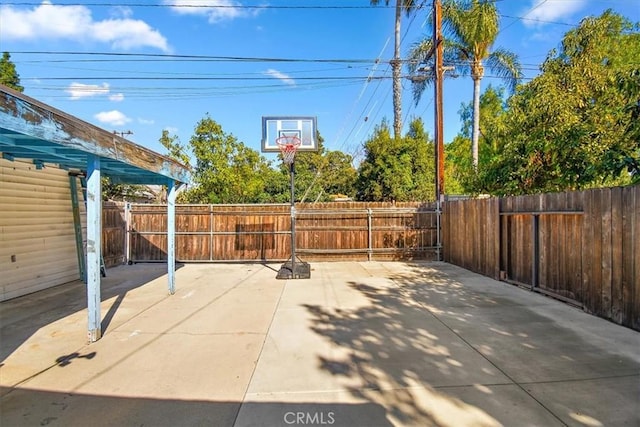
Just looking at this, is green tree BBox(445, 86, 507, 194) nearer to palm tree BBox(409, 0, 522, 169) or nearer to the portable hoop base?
palm tree BBox(409, 0, 522, 169)

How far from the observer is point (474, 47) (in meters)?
14.0

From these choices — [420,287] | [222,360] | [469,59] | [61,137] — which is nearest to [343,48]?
[469,59]

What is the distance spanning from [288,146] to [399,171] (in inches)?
378

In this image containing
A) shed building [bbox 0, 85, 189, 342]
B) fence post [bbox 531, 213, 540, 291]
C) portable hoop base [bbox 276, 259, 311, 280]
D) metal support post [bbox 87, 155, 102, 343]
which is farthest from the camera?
portable hoop base [bbox 276, 259, 311, 280]

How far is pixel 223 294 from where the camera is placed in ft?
20.5

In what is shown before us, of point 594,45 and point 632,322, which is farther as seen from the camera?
point 594,45

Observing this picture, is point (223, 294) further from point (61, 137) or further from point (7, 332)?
point (61, 137)

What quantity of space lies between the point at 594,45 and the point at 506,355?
320 inches

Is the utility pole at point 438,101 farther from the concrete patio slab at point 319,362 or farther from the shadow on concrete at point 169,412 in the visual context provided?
the shadow on concrete at point 169,412

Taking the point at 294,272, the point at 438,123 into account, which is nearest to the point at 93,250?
the point at 294,272

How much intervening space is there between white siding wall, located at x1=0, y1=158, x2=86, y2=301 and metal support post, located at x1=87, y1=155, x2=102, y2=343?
3.16 metres

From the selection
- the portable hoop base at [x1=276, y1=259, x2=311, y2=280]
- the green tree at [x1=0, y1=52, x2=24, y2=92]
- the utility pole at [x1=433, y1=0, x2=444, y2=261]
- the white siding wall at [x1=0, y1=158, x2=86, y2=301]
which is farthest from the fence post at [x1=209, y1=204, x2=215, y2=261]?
the green tree at [x1=0, y1=52, x2=24, y2=92]

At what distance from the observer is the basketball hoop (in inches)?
308

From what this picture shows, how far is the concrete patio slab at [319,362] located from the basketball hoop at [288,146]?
133 inches
